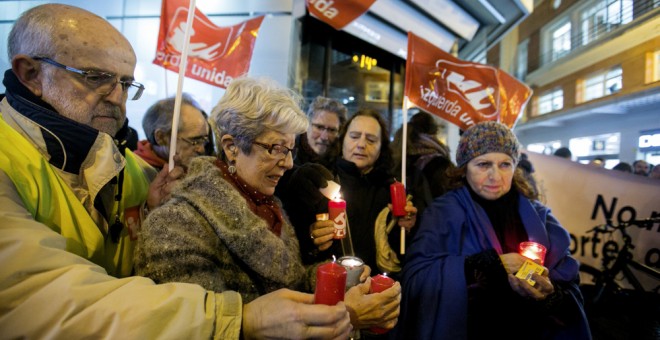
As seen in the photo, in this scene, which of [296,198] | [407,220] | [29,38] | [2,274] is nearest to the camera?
[2,274]

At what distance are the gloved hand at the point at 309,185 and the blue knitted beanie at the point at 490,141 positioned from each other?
1.06m

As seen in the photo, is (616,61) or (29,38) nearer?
(29,38)

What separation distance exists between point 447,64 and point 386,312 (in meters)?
2.85

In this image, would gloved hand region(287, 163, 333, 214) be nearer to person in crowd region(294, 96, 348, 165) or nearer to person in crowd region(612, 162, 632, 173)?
person in crowd region(294, 96, 348, 165)

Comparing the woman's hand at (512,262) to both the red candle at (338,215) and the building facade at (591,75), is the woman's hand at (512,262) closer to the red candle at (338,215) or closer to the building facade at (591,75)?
the red candle at (338,215)

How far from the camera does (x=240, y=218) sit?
134cm

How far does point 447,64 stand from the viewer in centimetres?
342

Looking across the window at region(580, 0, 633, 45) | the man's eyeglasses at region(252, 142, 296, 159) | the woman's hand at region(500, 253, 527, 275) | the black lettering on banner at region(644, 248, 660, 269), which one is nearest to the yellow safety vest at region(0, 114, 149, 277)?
the man's eyeglasses at region(252, 142, 296, 159)

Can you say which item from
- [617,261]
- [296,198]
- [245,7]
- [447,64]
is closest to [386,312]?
[296,198]

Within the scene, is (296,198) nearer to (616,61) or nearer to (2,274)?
(2,274)

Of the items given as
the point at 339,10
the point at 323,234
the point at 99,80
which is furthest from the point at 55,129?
the point at 339,10

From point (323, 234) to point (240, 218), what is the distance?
576 millimetres

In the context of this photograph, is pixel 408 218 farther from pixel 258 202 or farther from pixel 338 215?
pixel 258 202

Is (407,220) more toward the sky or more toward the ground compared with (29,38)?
more toward the ground
